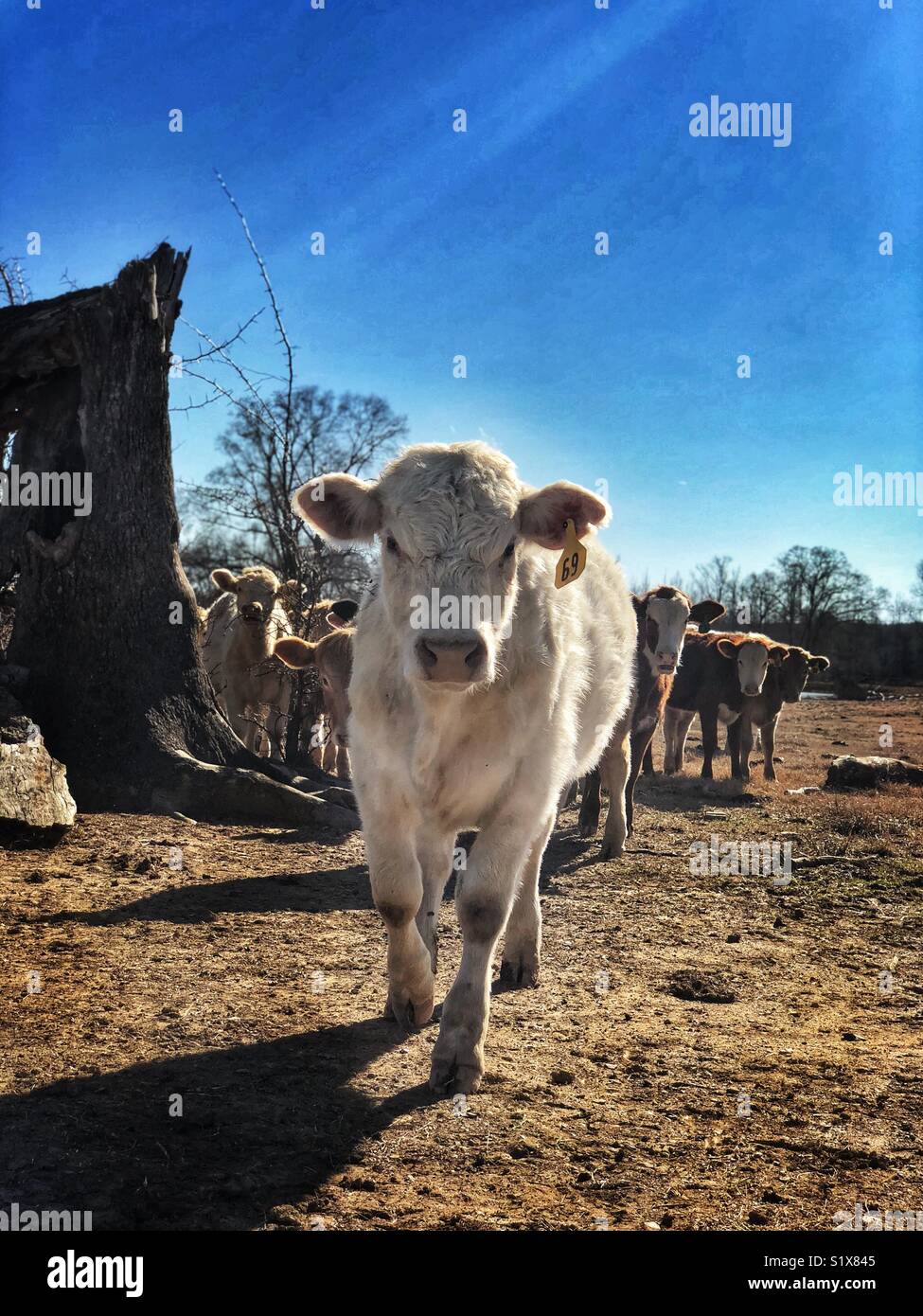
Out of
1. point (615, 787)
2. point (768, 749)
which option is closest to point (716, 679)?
point (768, 749)

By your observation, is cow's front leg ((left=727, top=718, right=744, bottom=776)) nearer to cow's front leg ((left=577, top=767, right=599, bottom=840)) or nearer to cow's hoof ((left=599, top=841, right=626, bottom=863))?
cow's front leg ((left=577, top=767, right=599, bottom=840))

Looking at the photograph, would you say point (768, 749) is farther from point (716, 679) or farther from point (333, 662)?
point (333, 662)

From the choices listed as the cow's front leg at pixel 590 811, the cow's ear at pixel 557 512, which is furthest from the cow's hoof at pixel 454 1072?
the cow's front leg at pixel 590 811

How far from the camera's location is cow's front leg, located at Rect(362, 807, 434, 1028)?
4086mm

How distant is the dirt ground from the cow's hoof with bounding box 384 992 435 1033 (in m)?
0.07

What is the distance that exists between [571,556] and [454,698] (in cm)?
87

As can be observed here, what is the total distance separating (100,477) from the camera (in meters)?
8.54

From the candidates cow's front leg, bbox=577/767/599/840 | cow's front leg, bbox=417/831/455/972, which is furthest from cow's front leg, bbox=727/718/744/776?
cow's front leg, bbox=417/831/455/972

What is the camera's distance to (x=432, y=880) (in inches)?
185

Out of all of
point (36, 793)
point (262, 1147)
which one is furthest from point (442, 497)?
point (36, 793)

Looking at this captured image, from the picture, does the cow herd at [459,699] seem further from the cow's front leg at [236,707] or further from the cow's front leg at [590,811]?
the cow's front leg at [236,707]

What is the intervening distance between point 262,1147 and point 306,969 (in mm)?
1849

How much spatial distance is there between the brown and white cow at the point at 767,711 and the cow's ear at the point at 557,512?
34.0 ft

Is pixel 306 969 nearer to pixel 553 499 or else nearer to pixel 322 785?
pixel 553 499
